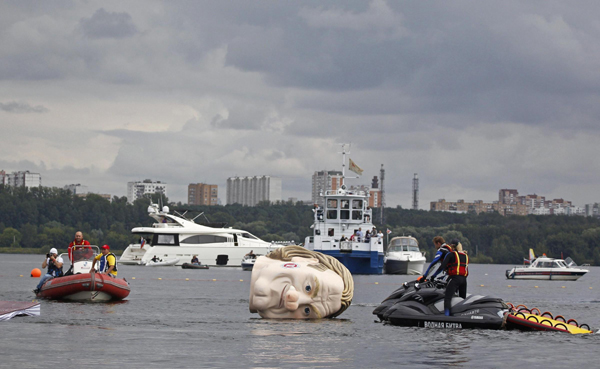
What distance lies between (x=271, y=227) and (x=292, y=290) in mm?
157698

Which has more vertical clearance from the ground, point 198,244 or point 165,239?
point 165,239

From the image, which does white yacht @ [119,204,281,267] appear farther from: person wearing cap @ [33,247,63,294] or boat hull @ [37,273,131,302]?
boat hull @ [37,273,131,302]

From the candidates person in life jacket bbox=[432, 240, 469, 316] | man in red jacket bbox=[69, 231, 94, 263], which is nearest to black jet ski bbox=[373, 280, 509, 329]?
person in life jacket bbox=[432, 240, 469, 316]

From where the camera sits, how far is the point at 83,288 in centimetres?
3123

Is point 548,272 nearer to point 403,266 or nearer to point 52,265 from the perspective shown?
point 403,266

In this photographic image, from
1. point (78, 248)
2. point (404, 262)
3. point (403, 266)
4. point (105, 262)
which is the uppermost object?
point (78, 248)

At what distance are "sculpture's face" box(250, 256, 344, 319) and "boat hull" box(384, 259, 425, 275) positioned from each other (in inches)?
2212

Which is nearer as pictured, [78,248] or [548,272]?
[78,248]

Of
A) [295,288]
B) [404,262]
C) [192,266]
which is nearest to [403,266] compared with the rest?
[404,262]

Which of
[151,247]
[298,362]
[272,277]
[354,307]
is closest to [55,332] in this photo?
[272,277]

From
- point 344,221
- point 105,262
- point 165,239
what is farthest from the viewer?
point 165,239

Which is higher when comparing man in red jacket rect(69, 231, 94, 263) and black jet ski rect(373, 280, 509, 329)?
man in red jacket rect(69, 231, 94, 263)

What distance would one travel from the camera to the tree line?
16325 centimetres

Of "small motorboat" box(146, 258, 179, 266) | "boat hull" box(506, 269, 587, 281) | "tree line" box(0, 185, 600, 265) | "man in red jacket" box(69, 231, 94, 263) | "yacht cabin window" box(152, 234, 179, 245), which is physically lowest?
"boat hull" box(506, 269, 587, 281)
